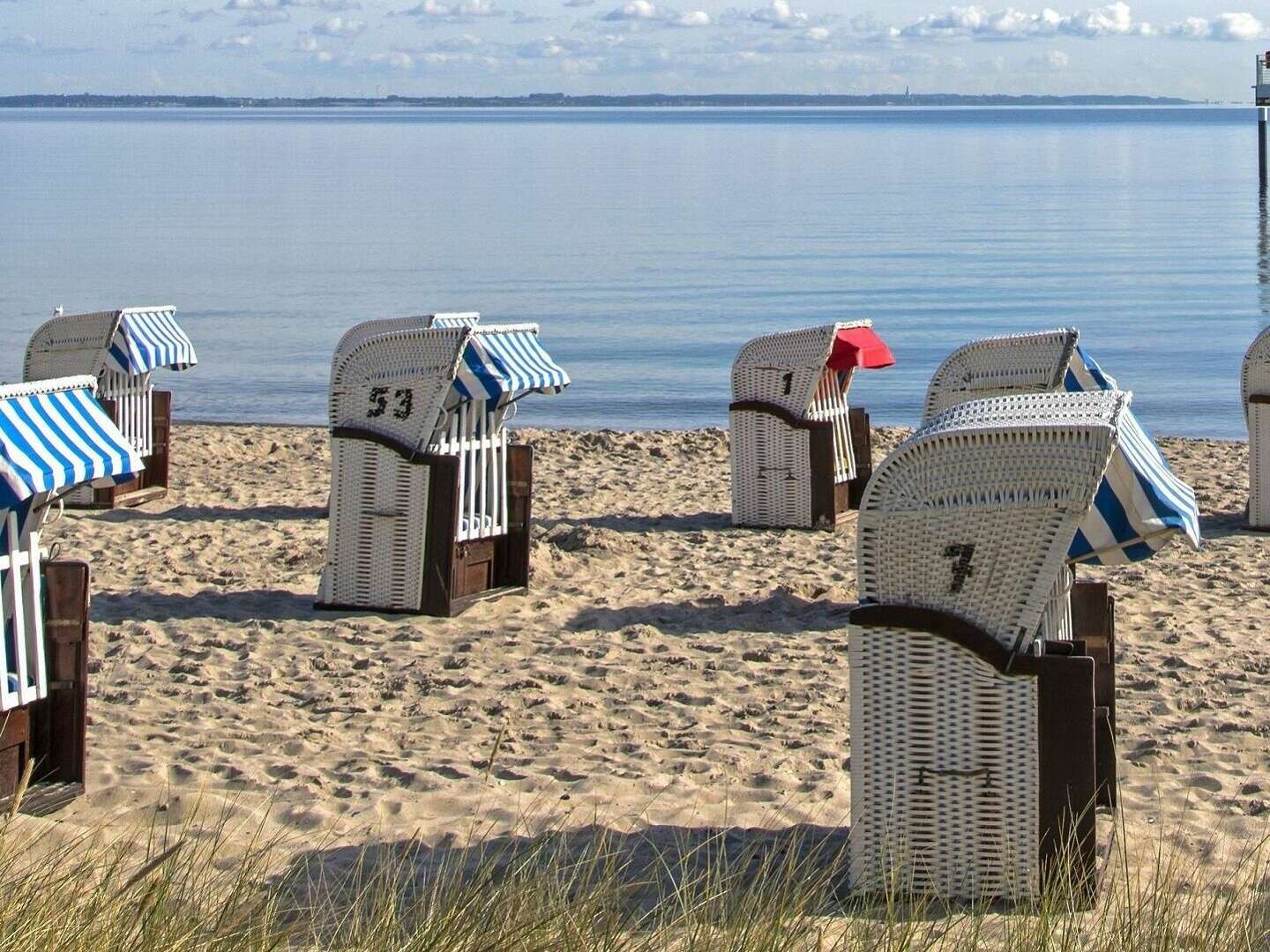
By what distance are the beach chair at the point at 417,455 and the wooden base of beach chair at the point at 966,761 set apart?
3.73 meters

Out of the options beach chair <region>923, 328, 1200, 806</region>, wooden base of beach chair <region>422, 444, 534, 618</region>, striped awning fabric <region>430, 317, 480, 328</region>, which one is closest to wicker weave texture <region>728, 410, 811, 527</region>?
striped awning fabric <region>430, 317, 480, 328</region>

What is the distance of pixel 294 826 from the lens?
5.45 metres

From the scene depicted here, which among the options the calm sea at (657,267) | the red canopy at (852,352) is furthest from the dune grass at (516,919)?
the calm sea at (657,267)

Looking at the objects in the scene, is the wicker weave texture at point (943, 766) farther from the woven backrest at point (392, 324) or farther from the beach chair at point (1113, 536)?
the woven backrest at point (392, 324)

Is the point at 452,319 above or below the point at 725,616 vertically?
above

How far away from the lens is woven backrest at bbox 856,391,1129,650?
446 cm

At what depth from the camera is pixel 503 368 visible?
26.9ft

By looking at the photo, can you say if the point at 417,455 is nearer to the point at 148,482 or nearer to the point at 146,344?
the point at 146,344

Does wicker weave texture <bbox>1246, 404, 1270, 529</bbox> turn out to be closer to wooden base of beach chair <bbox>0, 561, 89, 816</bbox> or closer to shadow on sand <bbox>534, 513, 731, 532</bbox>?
shadow on sand <bbox>534, 513, 731, 532</bbox>

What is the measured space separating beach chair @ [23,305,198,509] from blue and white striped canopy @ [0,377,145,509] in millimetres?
5767

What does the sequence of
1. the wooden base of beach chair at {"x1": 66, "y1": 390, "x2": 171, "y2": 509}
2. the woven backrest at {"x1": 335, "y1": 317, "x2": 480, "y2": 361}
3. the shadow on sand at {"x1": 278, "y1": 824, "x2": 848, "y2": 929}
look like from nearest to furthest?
the shadow on sand at {"x1": 278, "y1": 824, "x2": 848, "y2": 929}, the woven backrest at {"x1": 335, "y1": 317, "x2": 480, "y2": 361}, the wooden base of beach chair at {"x1": 66, "y1": 390, "x2": 171, "y2": 509}

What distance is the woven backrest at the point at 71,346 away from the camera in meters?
11.1

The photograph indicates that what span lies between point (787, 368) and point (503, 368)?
9.02ft

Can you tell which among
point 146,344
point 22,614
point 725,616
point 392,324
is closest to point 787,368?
point 392,324
